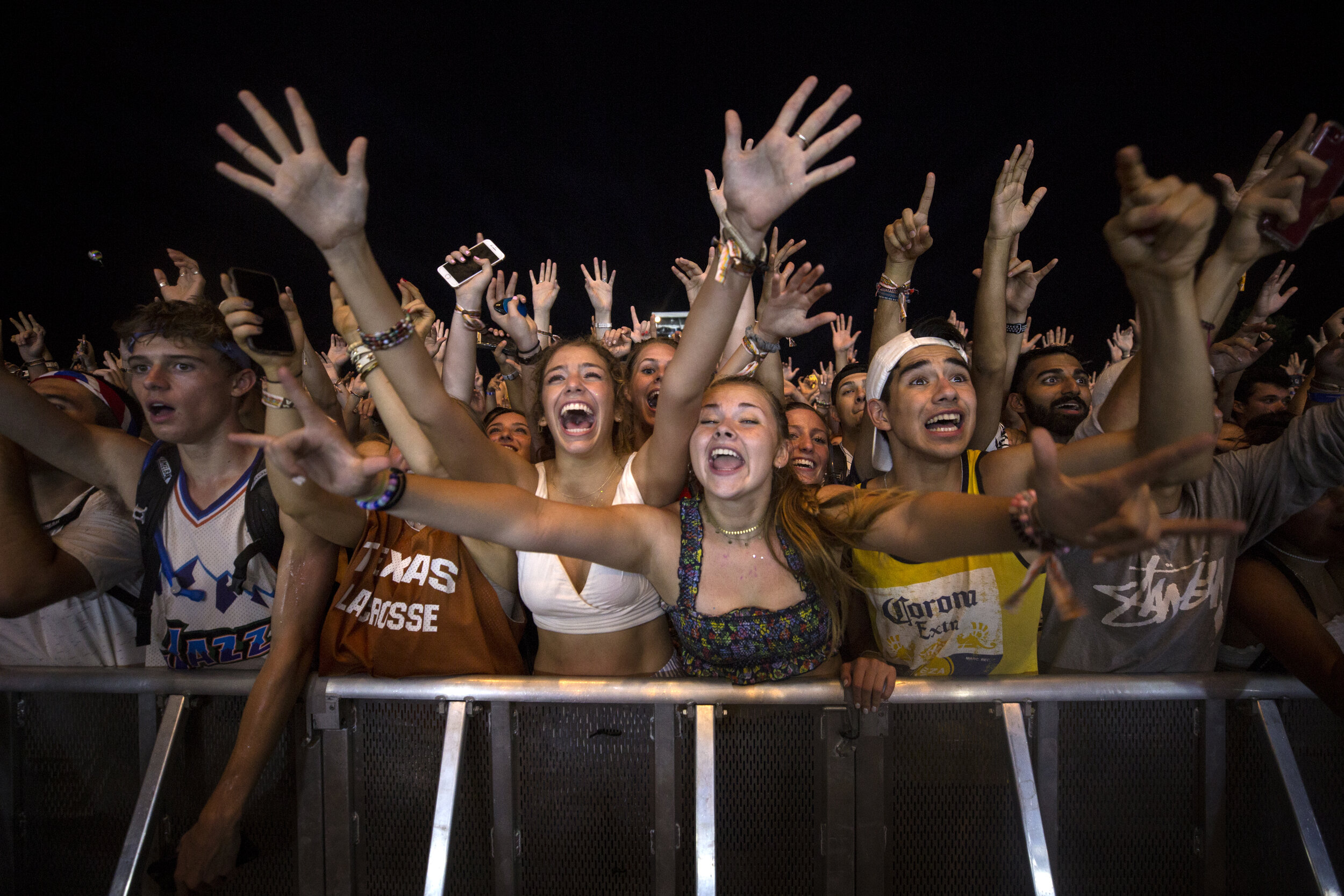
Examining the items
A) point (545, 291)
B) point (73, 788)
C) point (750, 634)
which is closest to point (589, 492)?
point (750, 634)

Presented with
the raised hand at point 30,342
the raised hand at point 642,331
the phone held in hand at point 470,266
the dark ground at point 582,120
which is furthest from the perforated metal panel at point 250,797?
the dark ground at point 582,120

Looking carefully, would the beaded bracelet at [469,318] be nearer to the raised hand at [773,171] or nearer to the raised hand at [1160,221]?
the raised hand at [773,171]

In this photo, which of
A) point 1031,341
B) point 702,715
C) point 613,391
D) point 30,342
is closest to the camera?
point 702,715

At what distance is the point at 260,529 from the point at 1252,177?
12.6 ft

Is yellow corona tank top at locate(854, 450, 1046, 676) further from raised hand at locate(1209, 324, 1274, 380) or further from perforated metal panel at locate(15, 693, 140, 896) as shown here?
perforated metal panel at locate(15, 693, 140, 896)

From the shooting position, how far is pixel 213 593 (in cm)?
219

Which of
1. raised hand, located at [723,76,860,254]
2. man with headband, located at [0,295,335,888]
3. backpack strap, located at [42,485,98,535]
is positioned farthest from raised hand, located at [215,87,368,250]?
backpack strap, located at [42,485,98,535]

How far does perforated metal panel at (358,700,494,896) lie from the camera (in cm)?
200

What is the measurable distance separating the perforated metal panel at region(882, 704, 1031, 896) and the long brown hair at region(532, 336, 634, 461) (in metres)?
1.42

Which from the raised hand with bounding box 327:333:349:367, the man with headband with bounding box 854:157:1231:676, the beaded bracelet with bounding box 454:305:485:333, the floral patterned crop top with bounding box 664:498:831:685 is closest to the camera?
the man with headband with bounding box 854:157:1231:676

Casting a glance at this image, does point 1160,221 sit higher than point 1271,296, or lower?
lower

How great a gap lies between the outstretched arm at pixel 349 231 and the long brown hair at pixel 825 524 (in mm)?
→ 899

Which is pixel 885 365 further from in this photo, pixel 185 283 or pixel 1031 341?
pixel 1031 341

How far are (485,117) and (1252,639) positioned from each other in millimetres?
19591
